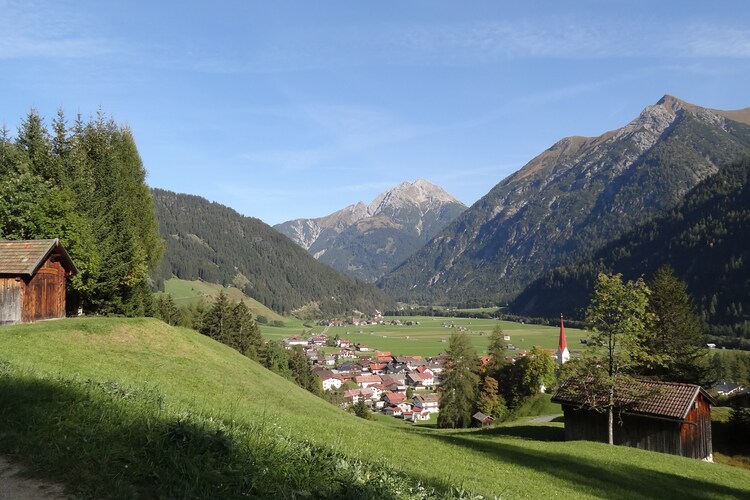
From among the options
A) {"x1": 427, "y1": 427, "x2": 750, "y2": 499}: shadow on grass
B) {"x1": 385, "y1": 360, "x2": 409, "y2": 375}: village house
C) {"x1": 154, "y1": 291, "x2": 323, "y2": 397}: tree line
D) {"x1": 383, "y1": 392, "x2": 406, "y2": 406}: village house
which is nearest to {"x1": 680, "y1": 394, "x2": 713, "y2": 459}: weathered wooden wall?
{"x1": 427, "y1": 427, "x2": 750, "y2": 499}: shadow on grass

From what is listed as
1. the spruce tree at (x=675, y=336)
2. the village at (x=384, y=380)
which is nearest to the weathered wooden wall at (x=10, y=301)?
the spruce tree at (x=675, y=336)

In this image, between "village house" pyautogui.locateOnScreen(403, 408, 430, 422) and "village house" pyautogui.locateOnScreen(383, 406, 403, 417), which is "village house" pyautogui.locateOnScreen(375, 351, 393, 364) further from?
"village house" pyautogui.locateOnScreen(403, 408, 430, 422)

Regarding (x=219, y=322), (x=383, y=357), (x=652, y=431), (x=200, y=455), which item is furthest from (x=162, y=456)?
(x=383, y=357)

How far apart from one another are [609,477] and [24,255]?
3451cm

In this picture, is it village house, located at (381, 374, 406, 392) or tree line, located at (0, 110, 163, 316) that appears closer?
tree line, located at (0, 110, 163, 316)

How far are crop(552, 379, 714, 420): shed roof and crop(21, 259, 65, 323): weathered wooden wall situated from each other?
3652 cm

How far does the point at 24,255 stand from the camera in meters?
29.7

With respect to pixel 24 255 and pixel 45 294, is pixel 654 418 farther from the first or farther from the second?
pixel 24 255

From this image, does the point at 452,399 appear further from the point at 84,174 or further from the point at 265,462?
the point at 265,462

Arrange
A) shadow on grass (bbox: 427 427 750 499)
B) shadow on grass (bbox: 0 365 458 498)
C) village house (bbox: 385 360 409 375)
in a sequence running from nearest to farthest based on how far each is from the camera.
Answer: shadow on grass (bbox: 0 365 458 498)
shadow on grass (bbox: 427 427 750 499)
village house (bbox: 385 360 409 375)

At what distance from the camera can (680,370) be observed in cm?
5166

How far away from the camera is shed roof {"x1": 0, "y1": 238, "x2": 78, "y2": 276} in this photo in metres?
28.8

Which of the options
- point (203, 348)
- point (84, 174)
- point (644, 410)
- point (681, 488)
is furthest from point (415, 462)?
point (84, 174)

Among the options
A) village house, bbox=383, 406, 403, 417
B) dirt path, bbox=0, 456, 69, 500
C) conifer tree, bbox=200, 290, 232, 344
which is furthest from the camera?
village house, bbox=383, 406, 403, 417
